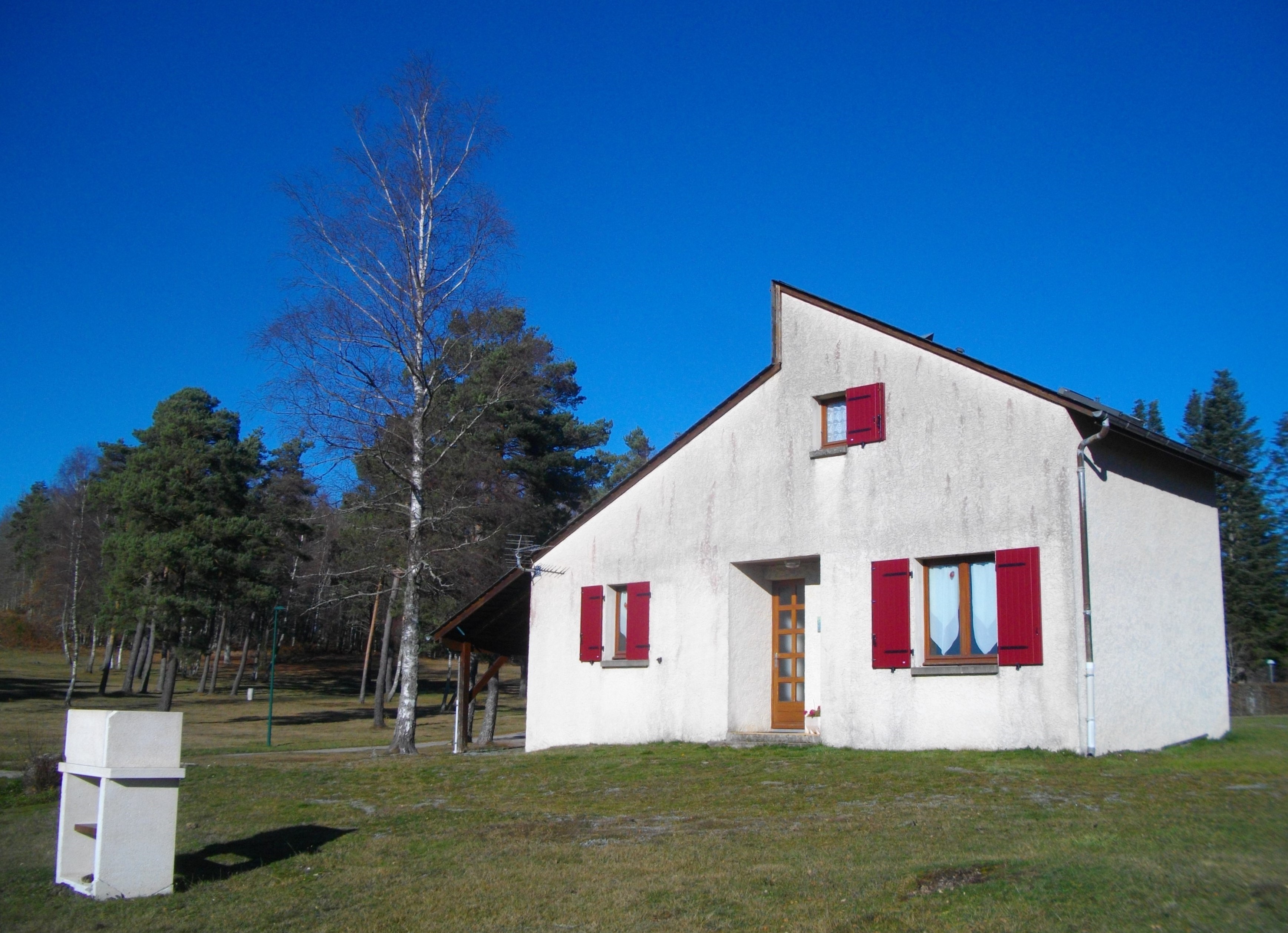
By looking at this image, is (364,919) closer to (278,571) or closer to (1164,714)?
(1164,714)

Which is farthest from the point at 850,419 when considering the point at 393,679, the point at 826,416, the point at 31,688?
the point at 393,679

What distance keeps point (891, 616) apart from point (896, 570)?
0.56 meters

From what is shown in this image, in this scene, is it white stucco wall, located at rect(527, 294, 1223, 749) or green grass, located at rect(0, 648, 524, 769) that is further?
green grass, located at rect(0, 648, 524, 769)

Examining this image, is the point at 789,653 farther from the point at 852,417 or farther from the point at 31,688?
the point at 31,688

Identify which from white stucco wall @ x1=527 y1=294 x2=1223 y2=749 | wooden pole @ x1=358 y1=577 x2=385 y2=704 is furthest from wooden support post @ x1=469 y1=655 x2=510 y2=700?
wooden pole @ x1=358 y1=577 x2=385 y2=704

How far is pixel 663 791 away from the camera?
9.91m

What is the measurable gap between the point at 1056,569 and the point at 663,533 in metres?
6.08

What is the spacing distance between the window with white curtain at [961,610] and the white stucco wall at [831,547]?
19 cm

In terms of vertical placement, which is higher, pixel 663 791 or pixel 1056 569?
pixel 1056 569

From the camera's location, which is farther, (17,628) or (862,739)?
(17,628)

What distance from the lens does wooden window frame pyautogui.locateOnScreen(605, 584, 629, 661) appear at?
16109 mm

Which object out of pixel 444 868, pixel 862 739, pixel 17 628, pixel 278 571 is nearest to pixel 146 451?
pixel 278 571

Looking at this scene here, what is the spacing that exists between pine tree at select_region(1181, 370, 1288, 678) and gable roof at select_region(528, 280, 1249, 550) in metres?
21.5

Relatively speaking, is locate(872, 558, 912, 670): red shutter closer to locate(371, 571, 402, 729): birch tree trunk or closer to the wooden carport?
the wooden carport
